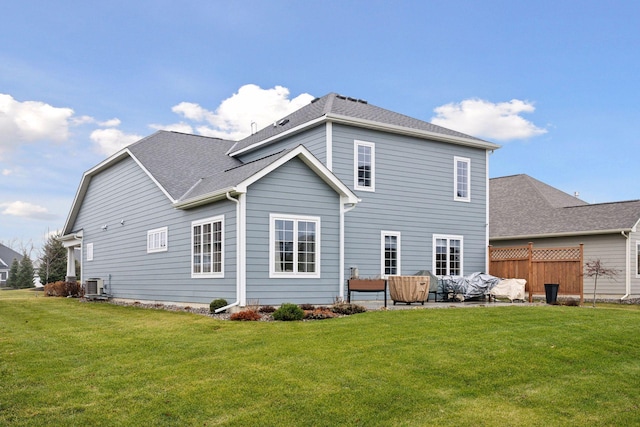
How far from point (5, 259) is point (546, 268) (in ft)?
203

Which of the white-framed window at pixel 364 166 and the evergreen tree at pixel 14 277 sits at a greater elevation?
the white-framed window at pixel 364 166

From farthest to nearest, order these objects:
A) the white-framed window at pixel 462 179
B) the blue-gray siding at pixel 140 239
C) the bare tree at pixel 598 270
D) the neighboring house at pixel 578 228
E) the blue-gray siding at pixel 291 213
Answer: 1. the neighboring house at pixel 578 228
2. the bare tree at pixel 598 270
3. the white-framed window at pixel 462 179
4. the blue-gray siding at pixel 140 239
5. the blue-gray siding at pixel 291 213

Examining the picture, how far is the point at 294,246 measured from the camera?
1520 centimetres

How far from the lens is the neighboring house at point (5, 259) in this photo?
61906 mm

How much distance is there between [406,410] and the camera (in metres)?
7.07

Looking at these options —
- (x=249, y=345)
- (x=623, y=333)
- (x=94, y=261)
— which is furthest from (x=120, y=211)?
(x=623, y=333)

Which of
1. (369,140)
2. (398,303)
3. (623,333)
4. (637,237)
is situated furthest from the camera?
(637,237)

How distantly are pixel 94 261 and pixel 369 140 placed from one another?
42.5ft

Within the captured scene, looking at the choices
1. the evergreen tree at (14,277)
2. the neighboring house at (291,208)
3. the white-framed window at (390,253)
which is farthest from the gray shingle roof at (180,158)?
the evergreen tree at (14,277)

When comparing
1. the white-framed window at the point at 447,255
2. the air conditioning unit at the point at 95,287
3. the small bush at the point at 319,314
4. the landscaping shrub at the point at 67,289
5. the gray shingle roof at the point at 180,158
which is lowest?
the landscaping shrub at the point at 67,289

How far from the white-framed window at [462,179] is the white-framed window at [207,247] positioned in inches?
361

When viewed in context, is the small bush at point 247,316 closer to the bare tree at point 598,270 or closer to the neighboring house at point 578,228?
the bare tree at point 598,270

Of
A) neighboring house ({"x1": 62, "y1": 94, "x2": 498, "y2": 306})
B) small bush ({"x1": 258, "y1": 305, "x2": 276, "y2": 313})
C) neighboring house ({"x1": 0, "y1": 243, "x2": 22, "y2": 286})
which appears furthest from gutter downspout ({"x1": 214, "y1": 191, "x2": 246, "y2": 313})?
neighboring house ({"x1": 0, "y1": 243, "x2": 22, "y2": 286})

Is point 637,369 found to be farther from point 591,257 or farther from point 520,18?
point 591,257
